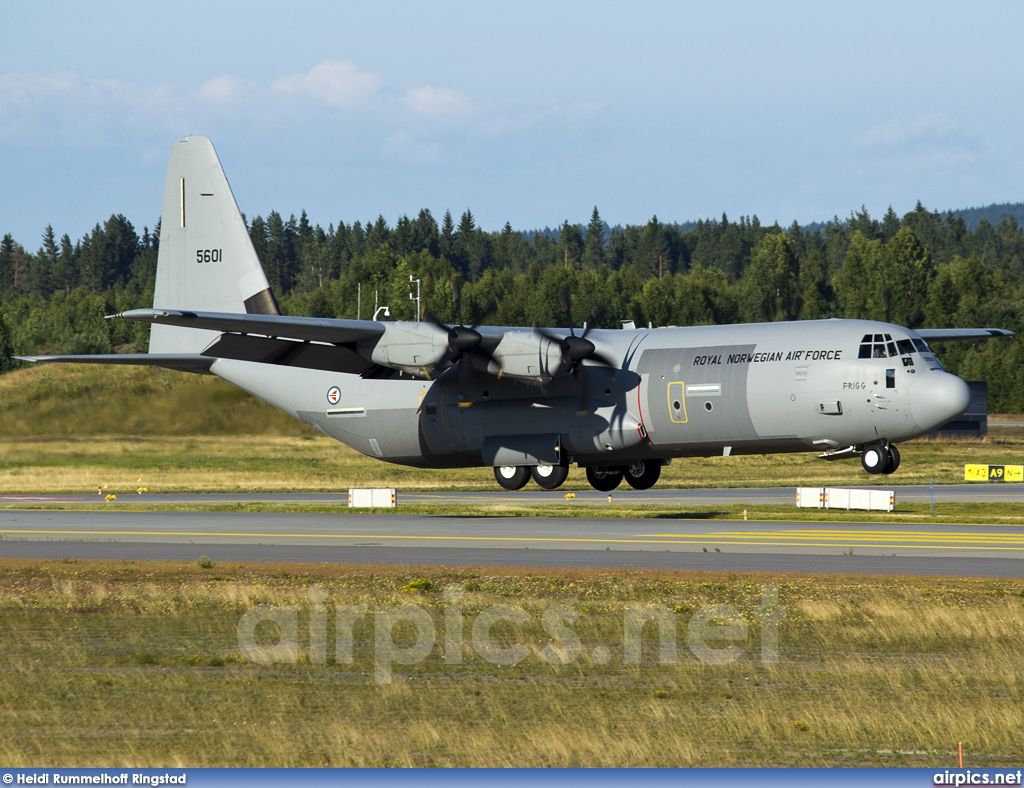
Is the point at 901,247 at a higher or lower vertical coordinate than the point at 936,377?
higher

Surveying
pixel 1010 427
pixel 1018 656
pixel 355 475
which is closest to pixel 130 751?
pixel 1018 656

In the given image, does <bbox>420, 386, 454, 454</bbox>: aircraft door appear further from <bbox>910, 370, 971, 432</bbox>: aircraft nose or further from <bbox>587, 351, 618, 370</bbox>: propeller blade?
<bbox>910, 370, 971, 432</bbox>: aircraft nose

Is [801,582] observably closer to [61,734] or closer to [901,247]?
[61,734]

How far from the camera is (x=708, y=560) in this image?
85.8 feet

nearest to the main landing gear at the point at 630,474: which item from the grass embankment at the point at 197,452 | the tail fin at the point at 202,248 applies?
the tail fin at the point at 202,248

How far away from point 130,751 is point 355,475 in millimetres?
48825

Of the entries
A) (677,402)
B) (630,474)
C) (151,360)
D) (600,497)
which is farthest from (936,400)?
(151,360)

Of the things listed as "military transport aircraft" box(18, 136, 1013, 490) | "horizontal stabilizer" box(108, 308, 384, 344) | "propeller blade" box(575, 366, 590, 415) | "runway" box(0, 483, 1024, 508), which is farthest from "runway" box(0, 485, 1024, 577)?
"runway" box(0, 483, 1024, 508)

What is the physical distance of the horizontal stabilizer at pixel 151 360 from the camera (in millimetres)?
33625

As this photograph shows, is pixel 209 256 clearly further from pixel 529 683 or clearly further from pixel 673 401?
pixel 529 683

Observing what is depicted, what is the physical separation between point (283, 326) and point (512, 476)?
7.88m

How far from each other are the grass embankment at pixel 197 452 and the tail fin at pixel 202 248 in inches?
194

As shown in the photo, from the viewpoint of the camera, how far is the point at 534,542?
3027cm

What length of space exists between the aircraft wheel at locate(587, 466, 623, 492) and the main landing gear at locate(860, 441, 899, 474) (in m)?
8.23
